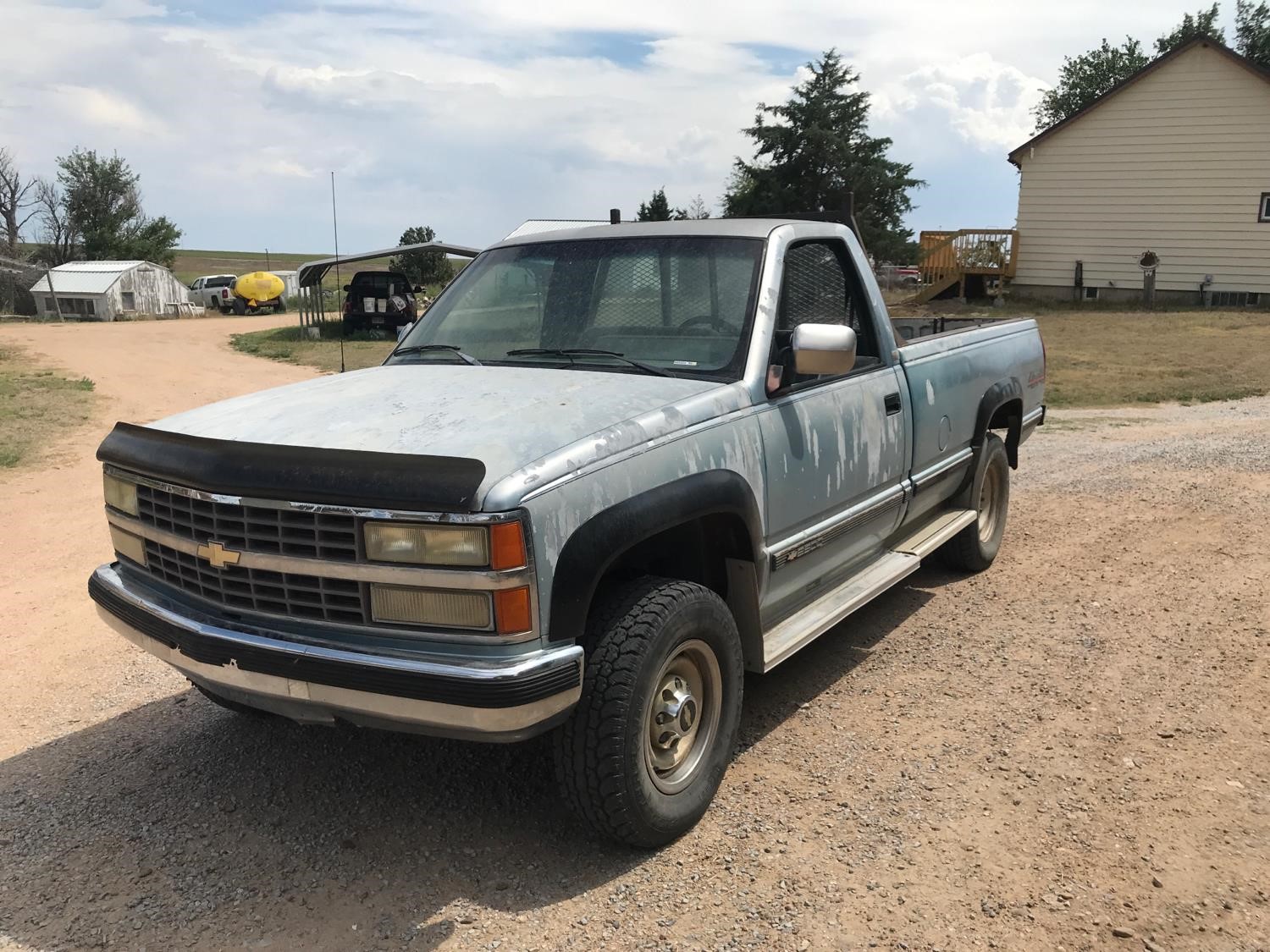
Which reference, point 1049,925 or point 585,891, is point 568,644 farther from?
point 1049,925

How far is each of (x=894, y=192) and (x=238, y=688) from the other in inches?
1523

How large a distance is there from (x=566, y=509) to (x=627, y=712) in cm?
65

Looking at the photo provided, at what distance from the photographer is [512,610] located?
2.77 m

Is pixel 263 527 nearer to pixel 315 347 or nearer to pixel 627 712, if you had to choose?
pixel 627 712

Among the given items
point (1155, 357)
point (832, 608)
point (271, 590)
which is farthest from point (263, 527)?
point (1155, 357)

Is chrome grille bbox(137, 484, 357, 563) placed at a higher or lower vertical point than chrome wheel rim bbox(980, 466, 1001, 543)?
higher

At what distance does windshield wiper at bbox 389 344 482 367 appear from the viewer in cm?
424

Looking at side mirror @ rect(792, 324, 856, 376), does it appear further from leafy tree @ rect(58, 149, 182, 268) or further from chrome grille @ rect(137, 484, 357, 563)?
leafy tree @ rect(58, 149, 182, 268)

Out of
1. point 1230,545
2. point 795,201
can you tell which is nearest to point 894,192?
point 795,201

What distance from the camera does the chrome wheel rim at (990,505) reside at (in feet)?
20.4

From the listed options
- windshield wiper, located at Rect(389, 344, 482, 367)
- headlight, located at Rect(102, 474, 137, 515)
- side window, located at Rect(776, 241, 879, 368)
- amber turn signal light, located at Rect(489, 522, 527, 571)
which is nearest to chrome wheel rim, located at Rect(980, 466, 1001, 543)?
side window, located at Rect(776, 241, 879, 368)

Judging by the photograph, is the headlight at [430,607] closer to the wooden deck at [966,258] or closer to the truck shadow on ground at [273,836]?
the truck shadow on ground at [273,836]

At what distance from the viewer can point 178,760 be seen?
3.96 meters

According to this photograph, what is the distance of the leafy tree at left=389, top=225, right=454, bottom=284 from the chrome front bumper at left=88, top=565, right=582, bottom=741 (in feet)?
128
